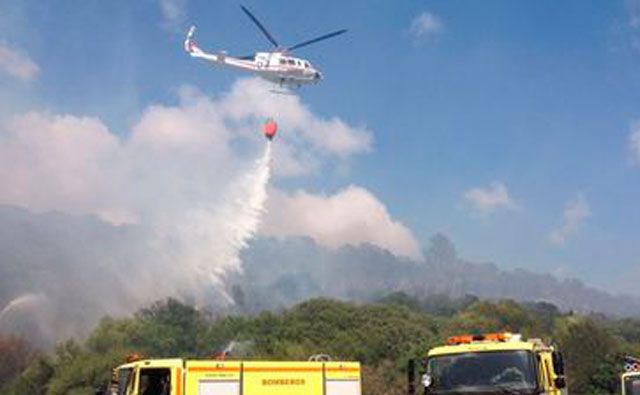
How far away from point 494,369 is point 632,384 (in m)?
7.18

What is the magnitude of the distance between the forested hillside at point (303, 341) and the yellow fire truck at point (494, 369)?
56.6 m

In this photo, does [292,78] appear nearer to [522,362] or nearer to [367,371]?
[367,371]

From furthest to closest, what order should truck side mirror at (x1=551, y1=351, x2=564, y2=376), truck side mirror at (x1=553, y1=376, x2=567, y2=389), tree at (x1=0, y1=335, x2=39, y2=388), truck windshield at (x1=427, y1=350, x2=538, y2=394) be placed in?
tree at (x1=0, y1=335, x2=39, y2=388) → truck side mirror at (x1=551, y1=351, x2=564, y2=376) → truck side mirror at (x1=553, y1=376, x2=567, y2=389) → truck windshield at (x1=427, y1=350, x2=538, y2=394)

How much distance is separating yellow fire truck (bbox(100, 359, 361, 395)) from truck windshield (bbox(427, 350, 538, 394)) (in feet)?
18.2

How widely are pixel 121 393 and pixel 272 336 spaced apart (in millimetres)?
87196

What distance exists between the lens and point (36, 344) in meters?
88.4

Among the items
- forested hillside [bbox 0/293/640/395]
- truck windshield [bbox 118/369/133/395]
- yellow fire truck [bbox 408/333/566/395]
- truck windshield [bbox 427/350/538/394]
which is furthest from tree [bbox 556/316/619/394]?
truck windshield [bbox 118/369/133/395]

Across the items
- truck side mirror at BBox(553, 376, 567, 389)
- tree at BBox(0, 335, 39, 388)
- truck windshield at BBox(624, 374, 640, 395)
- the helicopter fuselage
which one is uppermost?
the helicopter fuselage

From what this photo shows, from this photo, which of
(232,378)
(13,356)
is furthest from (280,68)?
(232,378)

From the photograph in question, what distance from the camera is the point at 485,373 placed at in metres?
19.1

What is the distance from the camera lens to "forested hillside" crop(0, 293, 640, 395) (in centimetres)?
8138

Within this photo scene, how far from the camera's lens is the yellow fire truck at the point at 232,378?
2183 centimetres

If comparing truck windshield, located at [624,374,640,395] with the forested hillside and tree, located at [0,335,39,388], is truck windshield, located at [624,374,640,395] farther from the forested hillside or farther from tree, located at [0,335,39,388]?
tree, located at [0,335,39,388]

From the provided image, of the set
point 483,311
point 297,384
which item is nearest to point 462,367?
point 297,384
